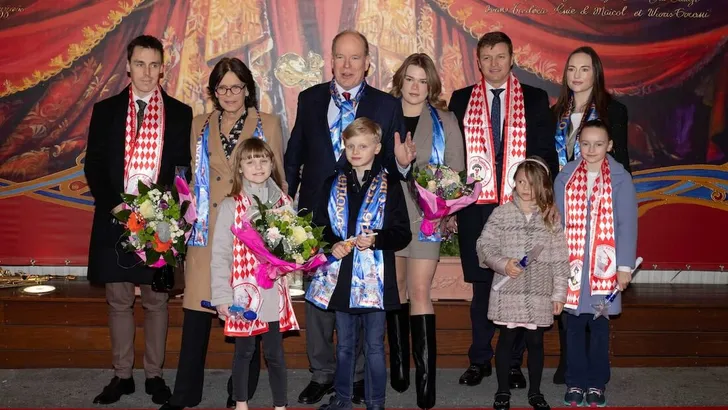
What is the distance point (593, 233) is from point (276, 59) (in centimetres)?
258

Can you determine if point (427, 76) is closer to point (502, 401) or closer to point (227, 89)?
point (227, 89)

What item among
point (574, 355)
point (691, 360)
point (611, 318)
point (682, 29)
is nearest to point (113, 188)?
point (574, 355)

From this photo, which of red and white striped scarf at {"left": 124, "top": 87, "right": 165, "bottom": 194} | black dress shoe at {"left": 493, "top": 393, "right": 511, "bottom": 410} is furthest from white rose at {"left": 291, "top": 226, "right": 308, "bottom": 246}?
black dress shoe at {"left": 493, "top": 393, "right": 511, "bottom": 410}

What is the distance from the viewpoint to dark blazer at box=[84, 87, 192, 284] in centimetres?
454

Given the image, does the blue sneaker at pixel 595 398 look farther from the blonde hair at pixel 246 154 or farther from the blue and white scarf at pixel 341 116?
the blonde hair at pixel 246 154

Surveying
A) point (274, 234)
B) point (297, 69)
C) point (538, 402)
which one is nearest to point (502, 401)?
point (538, 402)

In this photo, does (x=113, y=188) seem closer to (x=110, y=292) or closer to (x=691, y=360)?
(x=110, y=292)

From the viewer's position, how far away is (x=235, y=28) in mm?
6082

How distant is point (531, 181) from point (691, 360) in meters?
1.84

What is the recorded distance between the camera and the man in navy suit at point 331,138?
4426 mm

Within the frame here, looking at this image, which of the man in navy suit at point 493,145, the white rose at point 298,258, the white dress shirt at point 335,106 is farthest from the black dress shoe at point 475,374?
the white rose at point 298,258

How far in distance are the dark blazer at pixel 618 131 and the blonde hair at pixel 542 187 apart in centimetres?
59

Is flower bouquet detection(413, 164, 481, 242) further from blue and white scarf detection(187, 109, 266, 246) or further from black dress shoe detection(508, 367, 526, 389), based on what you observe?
black dress shoe detection(508, 367, 526, 389)

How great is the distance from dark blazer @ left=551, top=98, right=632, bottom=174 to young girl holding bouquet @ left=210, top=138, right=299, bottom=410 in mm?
1848
